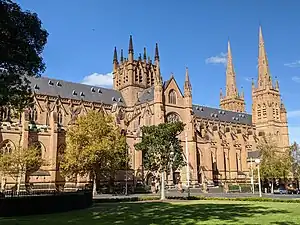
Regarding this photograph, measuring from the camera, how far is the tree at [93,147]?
176 ft

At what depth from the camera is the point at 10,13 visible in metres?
21.7

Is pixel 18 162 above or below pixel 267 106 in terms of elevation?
below

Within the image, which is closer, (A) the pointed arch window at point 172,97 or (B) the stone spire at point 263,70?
(A) the pointed arch window at point 172,97

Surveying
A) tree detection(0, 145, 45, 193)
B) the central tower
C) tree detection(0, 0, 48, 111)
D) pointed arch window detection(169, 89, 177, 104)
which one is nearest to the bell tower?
the central tower

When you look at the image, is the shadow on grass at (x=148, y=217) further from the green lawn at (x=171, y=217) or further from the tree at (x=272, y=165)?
the tree at (x=272, y=165)

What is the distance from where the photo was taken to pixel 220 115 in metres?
113

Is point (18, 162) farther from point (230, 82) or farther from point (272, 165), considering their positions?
point (230, 82)

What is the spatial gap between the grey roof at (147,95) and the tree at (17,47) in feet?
193

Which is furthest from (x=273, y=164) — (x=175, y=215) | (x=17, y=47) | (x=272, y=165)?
(x=17, y=47)

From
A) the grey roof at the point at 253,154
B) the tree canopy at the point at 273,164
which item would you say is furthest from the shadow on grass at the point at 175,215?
the grey roof at the point at 253,154

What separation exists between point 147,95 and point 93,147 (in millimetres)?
35512

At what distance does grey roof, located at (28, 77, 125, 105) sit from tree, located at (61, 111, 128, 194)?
79.5 ft

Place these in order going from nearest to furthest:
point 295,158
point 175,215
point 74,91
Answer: point 175,215 → point 295,158 → point 74,91

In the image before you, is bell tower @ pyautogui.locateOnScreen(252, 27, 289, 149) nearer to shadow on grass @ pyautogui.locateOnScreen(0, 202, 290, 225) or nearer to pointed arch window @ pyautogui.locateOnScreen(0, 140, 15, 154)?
pointed arch window @ pyautogui.locateOnScreen(0, 140, 15, 154)
